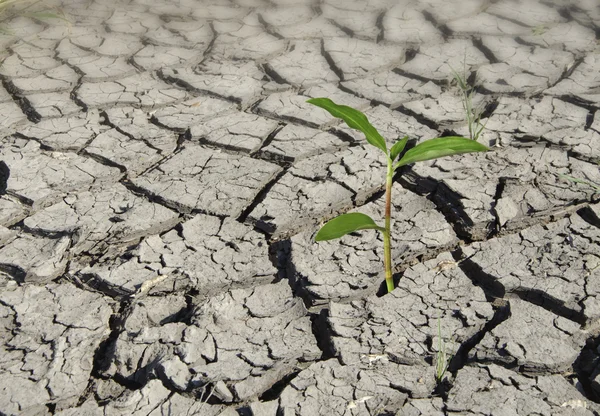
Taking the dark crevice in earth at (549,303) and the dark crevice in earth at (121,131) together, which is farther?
the dark crevice in earth at (121,131)

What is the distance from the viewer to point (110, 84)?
10.1 ft

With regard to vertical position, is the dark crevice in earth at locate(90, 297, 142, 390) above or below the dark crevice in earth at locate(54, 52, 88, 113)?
above

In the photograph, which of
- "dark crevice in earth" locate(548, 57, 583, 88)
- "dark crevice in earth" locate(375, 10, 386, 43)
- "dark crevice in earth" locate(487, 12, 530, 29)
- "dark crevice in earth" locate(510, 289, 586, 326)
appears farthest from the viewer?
"dark crevice in earth" locate(487, 12, 530, 29)

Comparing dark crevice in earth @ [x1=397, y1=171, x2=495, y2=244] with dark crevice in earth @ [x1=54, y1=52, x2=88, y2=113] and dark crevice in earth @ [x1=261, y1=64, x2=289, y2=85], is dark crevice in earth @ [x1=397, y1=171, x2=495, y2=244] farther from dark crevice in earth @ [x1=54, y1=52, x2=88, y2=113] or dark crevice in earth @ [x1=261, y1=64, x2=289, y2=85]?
dark crevice in earth @ [x1=54, y1=52, x2=88, y2=113]

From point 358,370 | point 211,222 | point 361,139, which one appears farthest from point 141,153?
point 358,370

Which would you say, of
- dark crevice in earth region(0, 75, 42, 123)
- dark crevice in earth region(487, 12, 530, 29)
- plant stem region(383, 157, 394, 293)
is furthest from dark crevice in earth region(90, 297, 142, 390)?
dark crevice in earth region(487, 12, 530, 29)

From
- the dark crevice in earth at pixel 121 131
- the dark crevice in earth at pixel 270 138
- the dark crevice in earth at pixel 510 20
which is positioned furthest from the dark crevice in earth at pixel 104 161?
the dark crevice in earth at pixel 510 20

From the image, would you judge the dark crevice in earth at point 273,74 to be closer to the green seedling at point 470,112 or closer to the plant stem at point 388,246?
the green seedling at point 470,112

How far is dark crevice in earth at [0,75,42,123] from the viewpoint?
280 centimetres

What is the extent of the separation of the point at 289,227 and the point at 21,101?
57.7 inches

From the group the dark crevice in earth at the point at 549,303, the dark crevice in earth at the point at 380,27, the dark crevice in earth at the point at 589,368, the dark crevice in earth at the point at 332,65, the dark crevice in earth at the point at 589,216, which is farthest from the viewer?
the dark crevice in earth at the point at 380,27

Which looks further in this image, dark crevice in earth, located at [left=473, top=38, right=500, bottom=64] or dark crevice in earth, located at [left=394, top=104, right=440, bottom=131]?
dark crevice in earth, located at [left=473, top=38, right=500, bottom=64]

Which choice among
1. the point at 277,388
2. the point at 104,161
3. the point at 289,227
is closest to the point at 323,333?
the point at 277,388

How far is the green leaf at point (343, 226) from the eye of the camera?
5.49 feet
